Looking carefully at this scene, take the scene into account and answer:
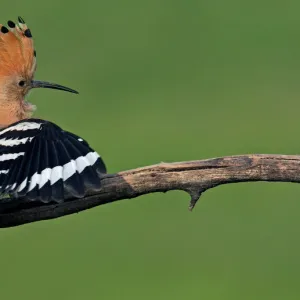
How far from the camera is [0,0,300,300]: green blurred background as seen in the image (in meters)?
8.12

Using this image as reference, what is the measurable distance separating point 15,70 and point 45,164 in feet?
3.32

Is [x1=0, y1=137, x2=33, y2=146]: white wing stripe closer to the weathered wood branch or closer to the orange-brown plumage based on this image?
the weathered wood branch

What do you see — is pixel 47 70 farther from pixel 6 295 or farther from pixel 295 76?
pixel 6 295

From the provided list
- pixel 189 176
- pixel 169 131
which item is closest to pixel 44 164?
pixel 189 176

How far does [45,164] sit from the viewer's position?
14.6 ft

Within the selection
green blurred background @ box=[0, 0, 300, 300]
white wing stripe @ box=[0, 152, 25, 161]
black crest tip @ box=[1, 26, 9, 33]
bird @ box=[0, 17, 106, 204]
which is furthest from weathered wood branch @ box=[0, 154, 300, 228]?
green blurred background @ box=[0, 0, 300, 300]

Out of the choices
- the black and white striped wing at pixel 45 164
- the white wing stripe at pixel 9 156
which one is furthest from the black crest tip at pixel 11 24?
the white wing stripe at pixel 9 156

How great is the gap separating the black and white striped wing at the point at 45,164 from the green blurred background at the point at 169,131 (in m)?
3.17

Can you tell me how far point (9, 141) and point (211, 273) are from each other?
12.8ft

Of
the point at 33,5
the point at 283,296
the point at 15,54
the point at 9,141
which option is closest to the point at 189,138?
the point at 283,296

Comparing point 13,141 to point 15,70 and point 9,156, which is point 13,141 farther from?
point 15,70

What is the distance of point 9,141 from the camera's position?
181 inches

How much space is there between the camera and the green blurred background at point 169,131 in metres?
8.12

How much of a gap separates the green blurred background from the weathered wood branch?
3.34 metres
